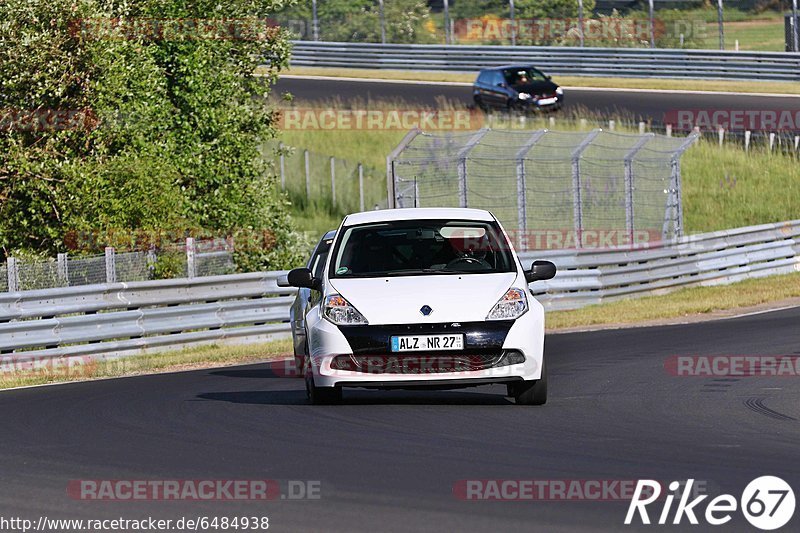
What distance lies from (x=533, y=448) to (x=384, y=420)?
178cm

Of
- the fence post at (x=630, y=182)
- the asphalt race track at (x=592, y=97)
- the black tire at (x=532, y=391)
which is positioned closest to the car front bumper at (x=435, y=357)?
the black tire at (x=532, y=391)

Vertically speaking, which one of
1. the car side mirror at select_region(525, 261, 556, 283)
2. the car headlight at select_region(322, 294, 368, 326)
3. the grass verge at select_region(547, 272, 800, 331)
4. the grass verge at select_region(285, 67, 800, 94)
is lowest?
the grass verge at select_region(547, 272, 800, 331)

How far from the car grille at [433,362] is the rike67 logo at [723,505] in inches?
134

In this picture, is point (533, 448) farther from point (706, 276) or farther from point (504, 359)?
point (706, 276)

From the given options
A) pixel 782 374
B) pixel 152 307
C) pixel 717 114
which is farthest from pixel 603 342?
pixel 717 114

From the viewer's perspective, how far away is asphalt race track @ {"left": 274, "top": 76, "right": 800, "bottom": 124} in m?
42.4

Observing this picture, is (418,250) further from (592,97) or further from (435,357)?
(592,97)

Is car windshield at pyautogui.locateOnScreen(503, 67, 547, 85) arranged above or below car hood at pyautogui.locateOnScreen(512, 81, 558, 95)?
above

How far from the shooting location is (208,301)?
20.7 metres
